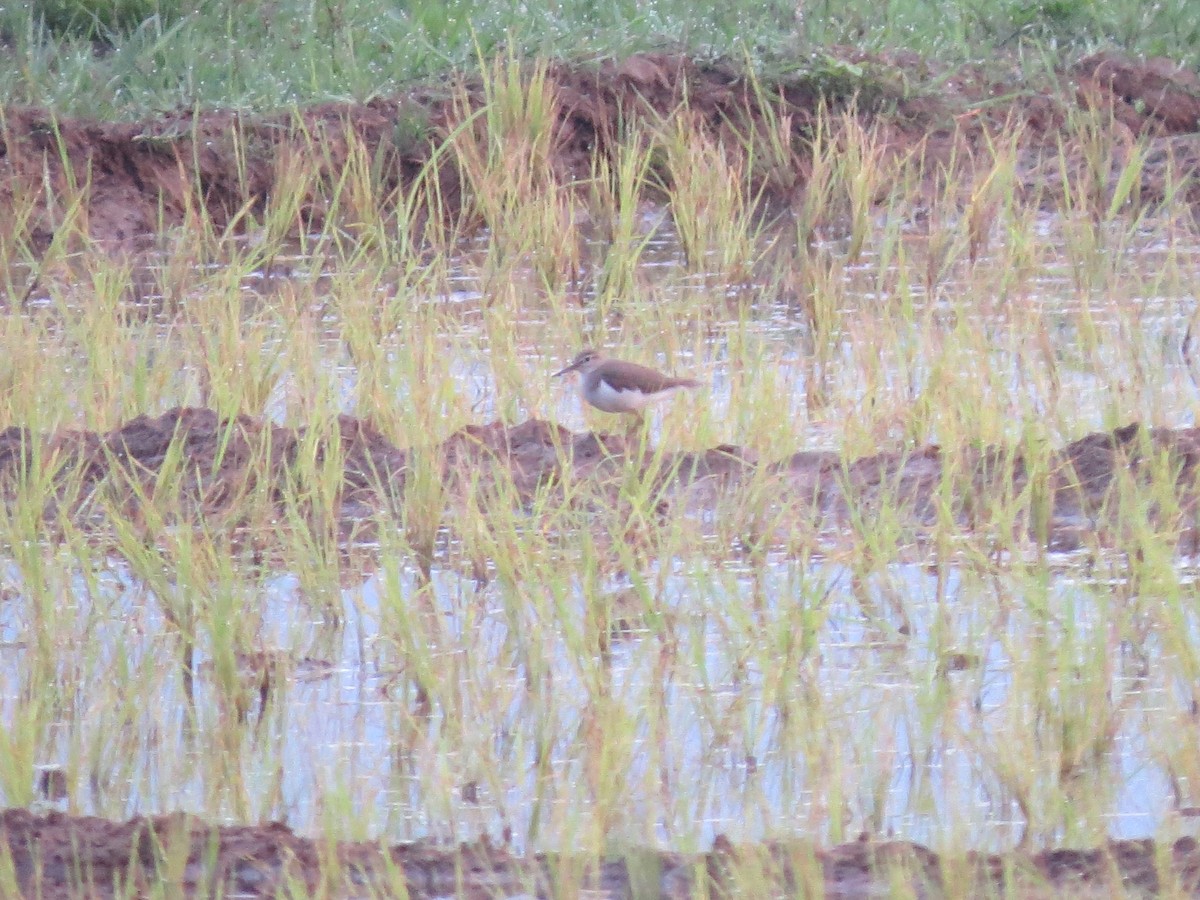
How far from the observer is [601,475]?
4.95m

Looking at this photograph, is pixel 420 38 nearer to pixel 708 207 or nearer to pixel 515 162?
pixel 515 162

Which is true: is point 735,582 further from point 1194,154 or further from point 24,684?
point 1194,154

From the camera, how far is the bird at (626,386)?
532cm

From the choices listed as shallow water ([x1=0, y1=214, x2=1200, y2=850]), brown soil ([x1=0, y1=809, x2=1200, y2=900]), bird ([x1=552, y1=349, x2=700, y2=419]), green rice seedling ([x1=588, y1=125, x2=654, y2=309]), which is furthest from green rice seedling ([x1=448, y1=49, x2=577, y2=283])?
brown soil ([x1=0, y1=809, x2=1200, y2=900])

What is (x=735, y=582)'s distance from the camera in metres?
4.18

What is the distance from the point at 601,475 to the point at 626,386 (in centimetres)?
A: 46

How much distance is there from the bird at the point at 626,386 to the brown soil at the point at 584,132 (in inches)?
98.3

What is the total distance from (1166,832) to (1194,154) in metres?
5.99

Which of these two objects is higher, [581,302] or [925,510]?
[581,302]

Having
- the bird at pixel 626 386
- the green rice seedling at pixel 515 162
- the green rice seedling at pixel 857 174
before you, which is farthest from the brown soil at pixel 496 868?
the green rice seedling at pixel 857 174

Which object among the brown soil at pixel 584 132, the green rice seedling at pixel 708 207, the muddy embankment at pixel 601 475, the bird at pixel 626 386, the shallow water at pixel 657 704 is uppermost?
the brown soil at pixel 584 132

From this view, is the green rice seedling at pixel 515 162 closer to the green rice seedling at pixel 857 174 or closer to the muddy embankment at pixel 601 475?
the green rice seedling at pixel 857 174

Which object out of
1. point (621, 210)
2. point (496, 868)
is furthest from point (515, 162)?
point (496, 868)

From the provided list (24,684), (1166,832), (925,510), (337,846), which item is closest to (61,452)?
(24,684)
